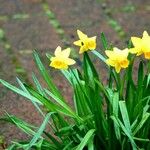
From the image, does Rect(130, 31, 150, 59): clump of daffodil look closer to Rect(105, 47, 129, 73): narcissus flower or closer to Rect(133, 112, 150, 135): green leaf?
Rect(105, 47, 129, 73): narcissus flower

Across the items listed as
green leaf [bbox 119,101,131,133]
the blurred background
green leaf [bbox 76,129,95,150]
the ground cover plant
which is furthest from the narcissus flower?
the blurred background

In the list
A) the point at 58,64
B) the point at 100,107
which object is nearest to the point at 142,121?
the point at 100,107

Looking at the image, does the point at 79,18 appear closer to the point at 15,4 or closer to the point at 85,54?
the point at 15,4

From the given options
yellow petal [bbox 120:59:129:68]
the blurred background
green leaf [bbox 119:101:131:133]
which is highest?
yellow petal [bbox 120:59:129:68]

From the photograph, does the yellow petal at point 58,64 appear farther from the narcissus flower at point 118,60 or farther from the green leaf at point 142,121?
the green leaf at point 142,121

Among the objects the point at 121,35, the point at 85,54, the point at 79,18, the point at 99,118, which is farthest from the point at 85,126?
the point at 79,18

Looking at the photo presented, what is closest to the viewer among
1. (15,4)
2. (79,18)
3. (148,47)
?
(148,47)

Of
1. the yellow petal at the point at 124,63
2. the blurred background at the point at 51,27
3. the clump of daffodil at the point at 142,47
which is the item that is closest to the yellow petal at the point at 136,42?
the clump of daffodil at the point at 142,47

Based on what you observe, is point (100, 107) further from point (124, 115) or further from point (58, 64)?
point (58, 64)
